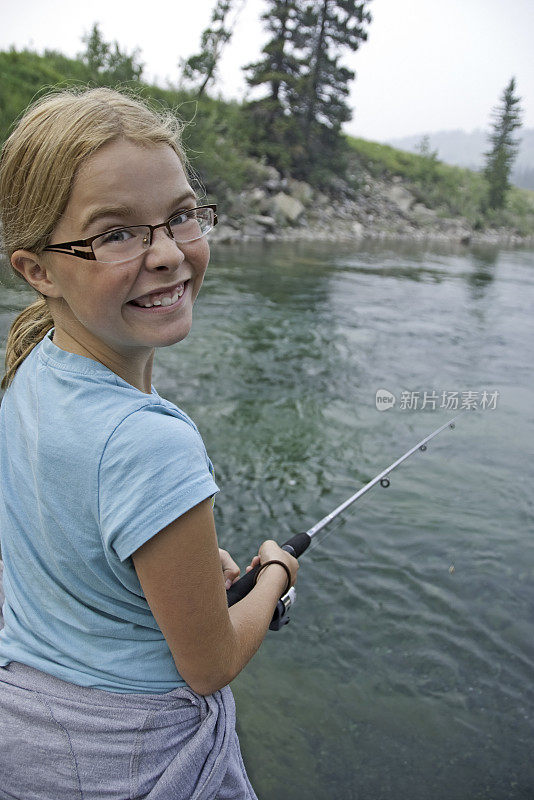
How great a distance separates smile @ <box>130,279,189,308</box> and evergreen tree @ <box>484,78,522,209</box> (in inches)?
1969

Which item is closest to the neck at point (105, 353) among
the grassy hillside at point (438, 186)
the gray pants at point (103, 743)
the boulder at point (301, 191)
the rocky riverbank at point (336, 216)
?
the gray pants at point (103, 743)

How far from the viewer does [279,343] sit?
28.2ft

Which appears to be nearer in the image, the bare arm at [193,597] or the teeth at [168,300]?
the bare arm at [193,597]

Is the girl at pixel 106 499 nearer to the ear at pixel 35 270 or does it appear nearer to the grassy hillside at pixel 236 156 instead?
the ear at pixel 35 270

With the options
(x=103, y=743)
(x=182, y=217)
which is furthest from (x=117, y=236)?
(x=103, y=743)

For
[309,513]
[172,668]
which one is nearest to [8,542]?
→ [172,668]

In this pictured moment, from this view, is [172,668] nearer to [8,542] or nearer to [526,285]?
[8,542]

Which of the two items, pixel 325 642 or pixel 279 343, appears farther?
pixel 279 343

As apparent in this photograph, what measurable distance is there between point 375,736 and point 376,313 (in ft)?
29.9

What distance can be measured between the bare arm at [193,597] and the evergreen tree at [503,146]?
50.3 metres

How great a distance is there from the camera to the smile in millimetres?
1236

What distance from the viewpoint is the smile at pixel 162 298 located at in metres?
1.24

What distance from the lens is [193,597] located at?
1.08 metres

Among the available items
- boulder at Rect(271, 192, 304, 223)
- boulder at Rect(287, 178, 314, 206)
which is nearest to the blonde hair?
boulder at Rect(271, 192, 304, 223)
